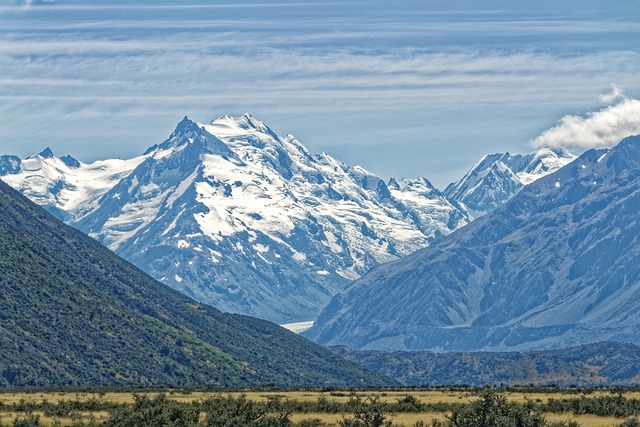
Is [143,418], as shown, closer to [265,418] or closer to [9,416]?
[265,418]

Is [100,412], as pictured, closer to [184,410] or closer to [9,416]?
[9,416]

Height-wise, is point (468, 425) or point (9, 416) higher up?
point (468, 425)

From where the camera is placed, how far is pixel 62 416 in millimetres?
171000

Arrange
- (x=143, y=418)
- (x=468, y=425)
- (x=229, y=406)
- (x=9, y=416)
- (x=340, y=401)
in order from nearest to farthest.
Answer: (x=468, y=425)
(x=143, y=418)
(x=229, y=406)
(x=9, y=416)
(x=340, y=401)

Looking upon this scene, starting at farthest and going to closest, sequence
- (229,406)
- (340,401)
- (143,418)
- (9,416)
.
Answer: (340,401) → (9,416) → (229,406) → (143,418)

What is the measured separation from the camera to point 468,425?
136 meters

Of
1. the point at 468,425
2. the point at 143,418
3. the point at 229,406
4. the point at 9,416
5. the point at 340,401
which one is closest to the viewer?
the point at 468,425

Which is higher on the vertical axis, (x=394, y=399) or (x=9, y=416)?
(x=394, y=399)

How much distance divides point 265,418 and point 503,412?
1199 inches

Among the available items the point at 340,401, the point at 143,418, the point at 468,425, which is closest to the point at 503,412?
the point at 468,425

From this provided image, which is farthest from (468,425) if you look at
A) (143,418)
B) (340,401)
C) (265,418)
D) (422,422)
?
(340,401)

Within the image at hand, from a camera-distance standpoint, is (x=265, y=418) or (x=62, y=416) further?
(x=62, y=416)

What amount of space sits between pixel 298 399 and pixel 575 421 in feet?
200

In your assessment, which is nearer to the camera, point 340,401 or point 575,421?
point 575,421
